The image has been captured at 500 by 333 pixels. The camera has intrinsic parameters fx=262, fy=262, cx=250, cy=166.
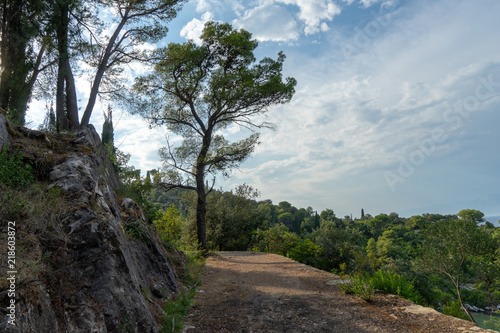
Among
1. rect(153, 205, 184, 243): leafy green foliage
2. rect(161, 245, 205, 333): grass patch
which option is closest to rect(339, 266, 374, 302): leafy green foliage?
rect(161, 245, 205, 333): grass patch

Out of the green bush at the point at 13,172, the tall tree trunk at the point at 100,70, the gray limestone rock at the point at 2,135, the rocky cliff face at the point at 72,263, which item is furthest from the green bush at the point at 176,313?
the tall tree trunk at the point at 100,70

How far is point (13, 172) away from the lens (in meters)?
3.69

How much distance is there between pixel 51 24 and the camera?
9.05 metres

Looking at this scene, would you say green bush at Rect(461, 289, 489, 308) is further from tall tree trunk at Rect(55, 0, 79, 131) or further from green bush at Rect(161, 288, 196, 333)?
tall tree trunk at Rect(55, 0, 79, 131)

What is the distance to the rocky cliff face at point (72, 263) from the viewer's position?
2311 millimetres

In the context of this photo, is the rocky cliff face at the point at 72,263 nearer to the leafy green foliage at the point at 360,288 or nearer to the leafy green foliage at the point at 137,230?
the leafy green foliage at the point at 137,230

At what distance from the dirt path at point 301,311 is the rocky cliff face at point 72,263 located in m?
1.05

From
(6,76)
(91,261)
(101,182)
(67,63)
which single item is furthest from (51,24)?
(91,261)

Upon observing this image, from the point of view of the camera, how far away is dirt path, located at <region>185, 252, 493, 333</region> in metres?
3.97

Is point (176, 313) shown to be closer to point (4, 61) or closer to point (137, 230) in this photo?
point (137, 230)

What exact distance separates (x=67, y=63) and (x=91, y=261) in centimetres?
883

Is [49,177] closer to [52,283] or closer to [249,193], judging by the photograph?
[52,283]

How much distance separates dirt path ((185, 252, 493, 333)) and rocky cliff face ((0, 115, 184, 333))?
1055mm

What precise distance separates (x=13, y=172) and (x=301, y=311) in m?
5.07
